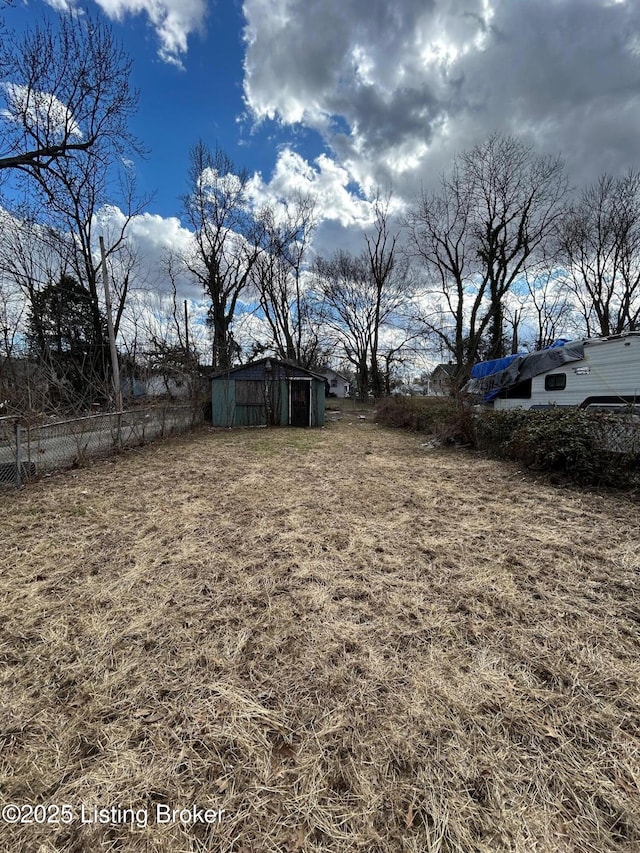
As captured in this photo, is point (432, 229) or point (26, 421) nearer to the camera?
point (26, 421)

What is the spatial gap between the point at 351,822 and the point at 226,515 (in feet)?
9.67

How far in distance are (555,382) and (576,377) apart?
541mm

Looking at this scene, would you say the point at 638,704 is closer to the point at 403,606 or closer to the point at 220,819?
the point at 403,606

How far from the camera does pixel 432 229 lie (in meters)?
18.9

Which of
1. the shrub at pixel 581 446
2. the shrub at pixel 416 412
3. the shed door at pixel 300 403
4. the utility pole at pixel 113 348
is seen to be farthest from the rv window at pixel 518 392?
the utility pole at pixel 113 348

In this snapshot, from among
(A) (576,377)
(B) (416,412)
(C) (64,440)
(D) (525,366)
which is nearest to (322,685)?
(C) (64,440)

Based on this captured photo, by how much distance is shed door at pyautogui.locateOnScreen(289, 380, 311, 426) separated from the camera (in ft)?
43.2

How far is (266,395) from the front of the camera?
1287cm

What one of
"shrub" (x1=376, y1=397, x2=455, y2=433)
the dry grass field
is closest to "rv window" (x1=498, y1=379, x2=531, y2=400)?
"shrub" (x1=376, y1=397, x2=455, y2=433)

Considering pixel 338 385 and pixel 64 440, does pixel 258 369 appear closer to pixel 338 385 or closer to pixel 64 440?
pixel 64 440

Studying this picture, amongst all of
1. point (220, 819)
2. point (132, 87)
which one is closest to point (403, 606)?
point (220, 819)

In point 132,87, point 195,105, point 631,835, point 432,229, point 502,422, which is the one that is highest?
point 432,229

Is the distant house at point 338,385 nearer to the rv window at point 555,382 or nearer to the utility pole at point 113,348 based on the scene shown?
the utility pole at point 113,348

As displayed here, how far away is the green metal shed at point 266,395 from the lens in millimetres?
12648
